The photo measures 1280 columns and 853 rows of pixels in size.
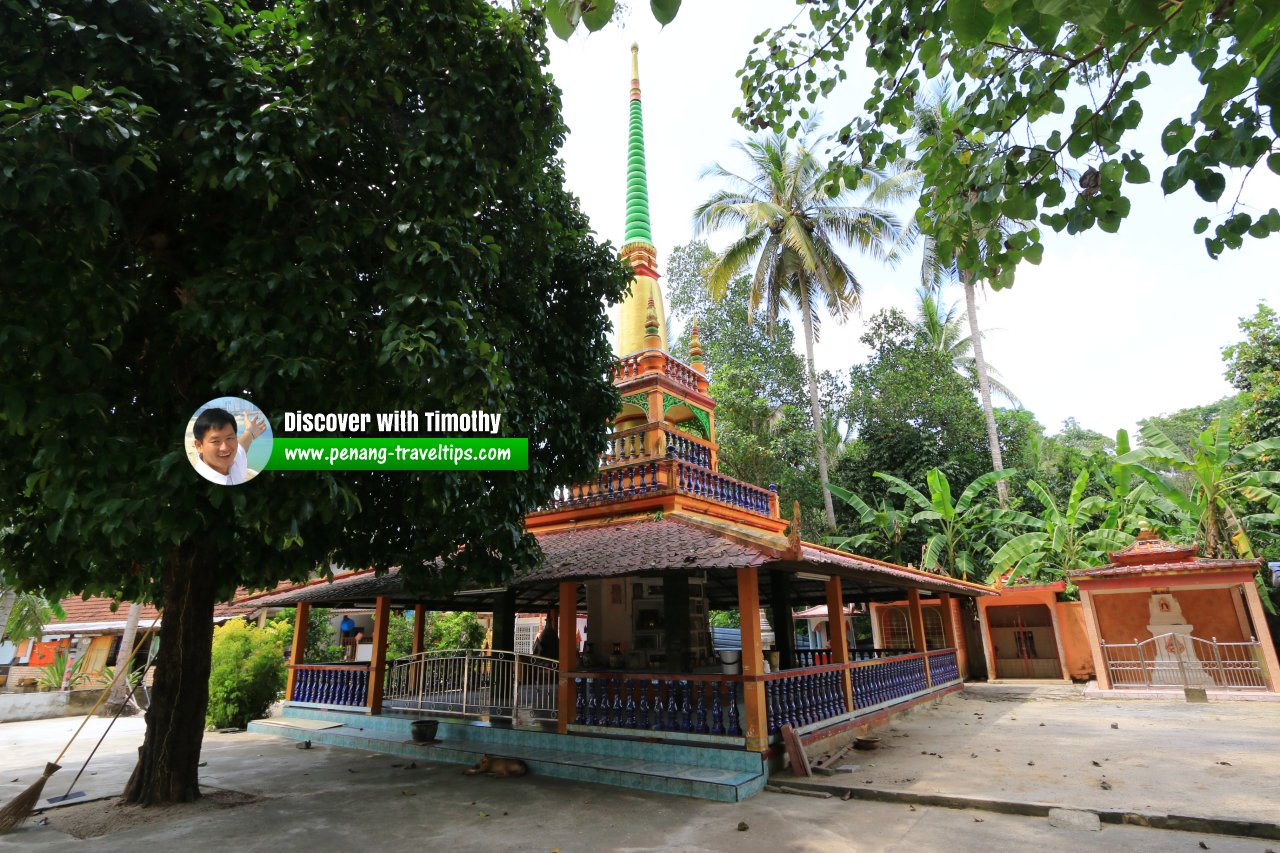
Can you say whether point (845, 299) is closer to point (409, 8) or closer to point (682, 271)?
point (682, 271)

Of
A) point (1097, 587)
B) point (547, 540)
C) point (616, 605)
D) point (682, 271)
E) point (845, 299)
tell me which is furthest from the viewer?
point (682, 271)

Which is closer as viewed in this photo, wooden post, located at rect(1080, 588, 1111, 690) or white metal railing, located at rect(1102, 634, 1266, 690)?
white metal railing, located at rect(1102, 634, 1266, 690)

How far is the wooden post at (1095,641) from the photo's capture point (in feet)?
47.4

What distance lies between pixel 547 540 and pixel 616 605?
212cm

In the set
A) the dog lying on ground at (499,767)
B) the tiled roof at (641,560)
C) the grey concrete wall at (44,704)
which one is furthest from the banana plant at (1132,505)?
the grey concrete wall at (44,704)

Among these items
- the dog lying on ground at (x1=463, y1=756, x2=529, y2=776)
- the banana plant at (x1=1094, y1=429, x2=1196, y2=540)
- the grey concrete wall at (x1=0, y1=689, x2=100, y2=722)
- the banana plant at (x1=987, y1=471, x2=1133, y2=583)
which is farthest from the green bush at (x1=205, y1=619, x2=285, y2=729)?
the banana plant at (x1=1094, y1=429, x2=1196, y2=540)

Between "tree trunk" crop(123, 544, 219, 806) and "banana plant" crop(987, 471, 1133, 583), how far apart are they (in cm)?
1785

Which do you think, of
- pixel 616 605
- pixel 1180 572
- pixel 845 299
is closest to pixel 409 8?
pixel 616 605

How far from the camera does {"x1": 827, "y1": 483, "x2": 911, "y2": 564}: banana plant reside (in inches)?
818

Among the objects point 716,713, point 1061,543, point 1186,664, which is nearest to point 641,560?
point 716,713

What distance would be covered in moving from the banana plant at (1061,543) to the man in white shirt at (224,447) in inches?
715

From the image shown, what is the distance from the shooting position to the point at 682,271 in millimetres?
30062

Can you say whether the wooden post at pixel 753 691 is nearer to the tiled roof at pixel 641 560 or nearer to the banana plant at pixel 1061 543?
the tiled roof at pixel 641 560

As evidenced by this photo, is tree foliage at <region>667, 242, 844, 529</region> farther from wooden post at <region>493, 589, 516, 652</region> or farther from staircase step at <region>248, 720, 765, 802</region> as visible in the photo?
staircase step at <region>248, 720, 765, 802</region>
